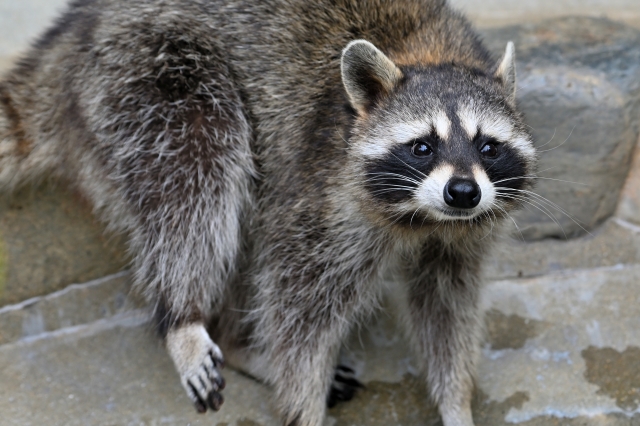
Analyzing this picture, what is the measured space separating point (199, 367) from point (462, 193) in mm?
1559

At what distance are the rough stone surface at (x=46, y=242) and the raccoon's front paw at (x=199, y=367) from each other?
0.87 m

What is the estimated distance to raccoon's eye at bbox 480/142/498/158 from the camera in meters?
3.36

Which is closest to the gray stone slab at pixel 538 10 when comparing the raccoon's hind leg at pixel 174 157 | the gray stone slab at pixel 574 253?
the gray stone slab at pixel 574 253

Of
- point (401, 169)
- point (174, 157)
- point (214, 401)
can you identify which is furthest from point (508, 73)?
point (214, 401)

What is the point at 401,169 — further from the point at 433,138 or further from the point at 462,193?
the point at 462,193

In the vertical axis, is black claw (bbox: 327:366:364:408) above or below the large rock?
below

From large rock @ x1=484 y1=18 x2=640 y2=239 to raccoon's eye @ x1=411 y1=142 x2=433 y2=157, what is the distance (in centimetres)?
172

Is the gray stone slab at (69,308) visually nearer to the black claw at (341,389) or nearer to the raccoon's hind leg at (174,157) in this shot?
the raccoon's hind leg at (174,157)

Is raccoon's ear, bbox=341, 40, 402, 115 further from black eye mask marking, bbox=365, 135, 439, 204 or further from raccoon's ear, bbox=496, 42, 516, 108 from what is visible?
raccoon's ear, bbox=496, 42, 516, 108

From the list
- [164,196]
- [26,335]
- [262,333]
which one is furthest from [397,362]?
[26,335]

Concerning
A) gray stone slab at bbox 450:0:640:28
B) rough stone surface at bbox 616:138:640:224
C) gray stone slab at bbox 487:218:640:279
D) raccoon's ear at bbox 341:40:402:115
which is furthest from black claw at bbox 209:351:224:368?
gray stone slab at bbox 450:0:640:28

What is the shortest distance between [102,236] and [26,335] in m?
0.69

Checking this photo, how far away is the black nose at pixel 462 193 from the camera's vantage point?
3.04 metres

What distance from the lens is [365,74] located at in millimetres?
3566
